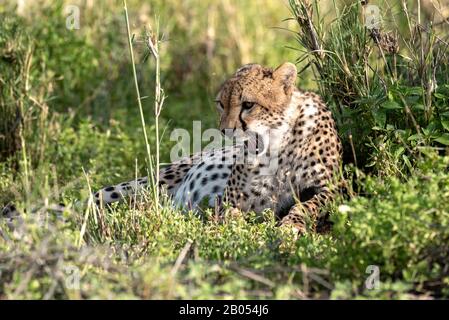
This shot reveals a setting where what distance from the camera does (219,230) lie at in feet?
16.6

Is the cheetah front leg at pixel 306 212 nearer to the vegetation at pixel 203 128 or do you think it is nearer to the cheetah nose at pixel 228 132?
the vegetation at pixel 203 128

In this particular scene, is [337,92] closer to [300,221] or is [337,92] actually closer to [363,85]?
[363,85]

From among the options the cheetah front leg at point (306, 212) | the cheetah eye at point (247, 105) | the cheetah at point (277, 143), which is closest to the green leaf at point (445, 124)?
the cheetah at point (277, 143)

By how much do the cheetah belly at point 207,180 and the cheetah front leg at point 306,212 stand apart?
0.76m

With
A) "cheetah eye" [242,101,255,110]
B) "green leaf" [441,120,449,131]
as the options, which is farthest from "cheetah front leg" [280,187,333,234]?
"green leaf" [441,120,449,131]

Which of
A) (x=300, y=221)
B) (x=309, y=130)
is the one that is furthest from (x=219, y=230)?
(x=309, y=130)

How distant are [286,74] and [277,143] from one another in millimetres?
410

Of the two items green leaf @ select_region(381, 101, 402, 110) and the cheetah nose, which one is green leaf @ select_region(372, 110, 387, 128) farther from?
the cheetah nose

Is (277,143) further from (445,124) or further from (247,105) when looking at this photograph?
(445,124)

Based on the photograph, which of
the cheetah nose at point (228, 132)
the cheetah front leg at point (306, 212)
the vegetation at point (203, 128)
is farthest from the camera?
the cheetah nose at point (228, 132)

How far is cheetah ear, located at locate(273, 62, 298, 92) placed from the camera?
219 inches

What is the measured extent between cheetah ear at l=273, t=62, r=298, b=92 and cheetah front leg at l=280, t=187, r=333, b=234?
626 mm

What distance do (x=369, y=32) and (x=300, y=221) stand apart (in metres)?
1.28

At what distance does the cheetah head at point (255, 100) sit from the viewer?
217 inches
